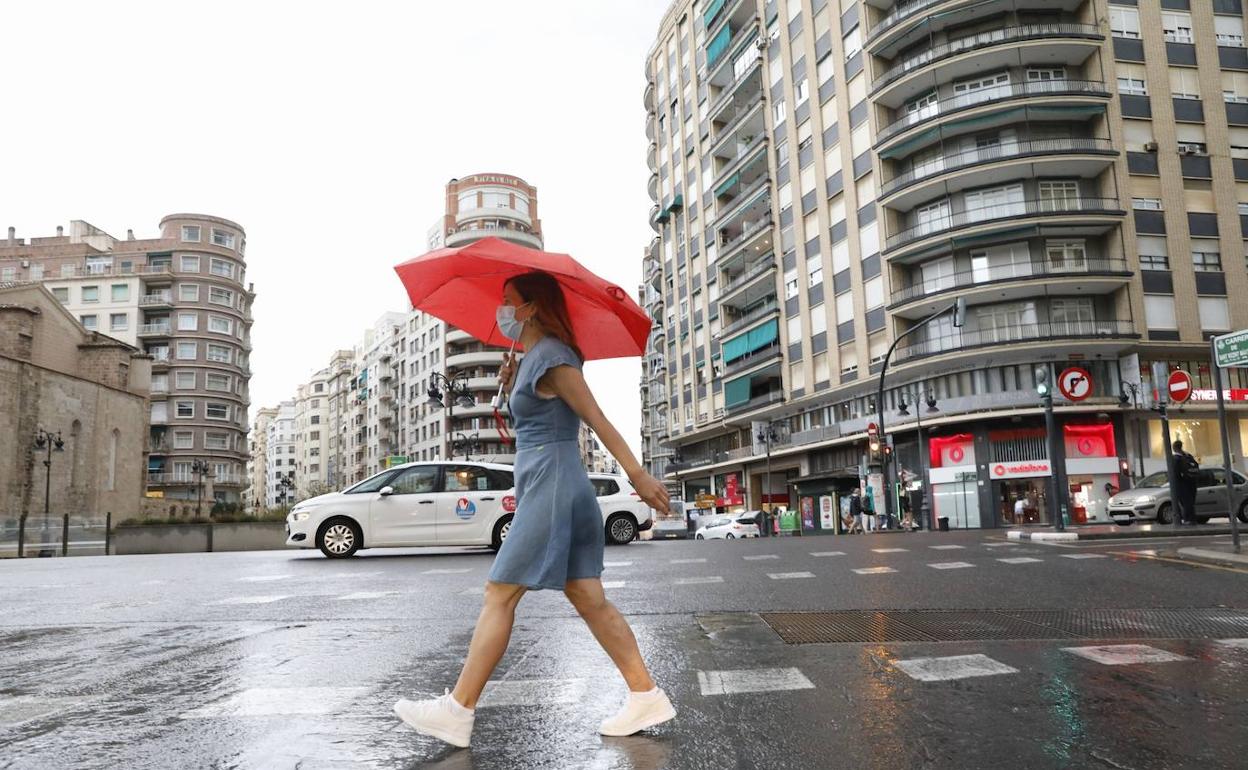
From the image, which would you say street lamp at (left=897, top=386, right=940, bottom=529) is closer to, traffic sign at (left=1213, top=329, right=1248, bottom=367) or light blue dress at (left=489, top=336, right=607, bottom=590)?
traffic sign at (left=1213, top=329, right=1248, bottom=367)

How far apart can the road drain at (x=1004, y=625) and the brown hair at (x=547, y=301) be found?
8.66ft

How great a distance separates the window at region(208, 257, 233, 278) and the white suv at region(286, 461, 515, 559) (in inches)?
3152

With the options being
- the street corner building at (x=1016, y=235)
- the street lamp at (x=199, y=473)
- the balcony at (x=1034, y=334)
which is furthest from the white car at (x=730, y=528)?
the street lamp at (x=199, y=473)

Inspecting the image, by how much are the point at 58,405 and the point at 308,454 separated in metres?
98.8

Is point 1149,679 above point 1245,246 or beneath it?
beneath

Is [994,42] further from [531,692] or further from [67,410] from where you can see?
[67,410]

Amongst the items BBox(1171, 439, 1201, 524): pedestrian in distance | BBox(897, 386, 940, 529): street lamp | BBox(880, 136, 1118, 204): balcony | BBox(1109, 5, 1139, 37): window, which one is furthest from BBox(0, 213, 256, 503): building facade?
BBox(1171, 439, 1201, 524): pedestrian in distance

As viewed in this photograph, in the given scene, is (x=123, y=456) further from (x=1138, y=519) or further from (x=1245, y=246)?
(x=1245, y=246)

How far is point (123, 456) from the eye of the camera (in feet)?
184

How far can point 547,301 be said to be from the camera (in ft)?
11.4

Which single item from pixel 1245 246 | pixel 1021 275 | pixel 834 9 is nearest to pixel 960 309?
pixel 1021 275

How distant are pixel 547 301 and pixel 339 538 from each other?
11.9 metres

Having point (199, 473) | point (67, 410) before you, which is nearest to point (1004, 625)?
point (67, 410)

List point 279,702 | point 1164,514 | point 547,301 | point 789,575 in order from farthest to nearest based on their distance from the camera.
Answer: point 1164,514 < point 789,575 < point 279,702 < point 547,301
